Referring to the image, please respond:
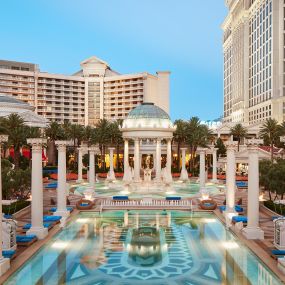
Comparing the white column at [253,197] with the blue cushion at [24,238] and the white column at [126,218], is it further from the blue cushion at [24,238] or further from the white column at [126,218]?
the blue cushion at [24,238]

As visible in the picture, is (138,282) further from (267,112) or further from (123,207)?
(267,112)

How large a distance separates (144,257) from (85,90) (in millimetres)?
139757

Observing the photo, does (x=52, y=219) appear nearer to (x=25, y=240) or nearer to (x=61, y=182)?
(x=61, y=182)

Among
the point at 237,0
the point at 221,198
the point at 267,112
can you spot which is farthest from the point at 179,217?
the point at 237,0

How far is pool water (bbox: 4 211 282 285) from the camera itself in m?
19.5

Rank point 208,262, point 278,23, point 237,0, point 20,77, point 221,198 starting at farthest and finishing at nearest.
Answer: point 237,0 < point 20,77 < point 278,23 < point 221,198 < point 208,262

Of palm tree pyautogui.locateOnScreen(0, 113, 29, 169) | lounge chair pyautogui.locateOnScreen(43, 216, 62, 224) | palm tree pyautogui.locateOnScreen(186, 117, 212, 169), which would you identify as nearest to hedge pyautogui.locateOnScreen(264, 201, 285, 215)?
lounge chair pyautogui.locateOnScreen(43, 216, 62, 224)

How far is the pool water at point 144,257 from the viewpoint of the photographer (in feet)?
64.0

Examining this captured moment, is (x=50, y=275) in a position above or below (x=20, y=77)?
below

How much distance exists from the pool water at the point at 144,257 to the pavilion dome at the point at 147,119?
1217 inches

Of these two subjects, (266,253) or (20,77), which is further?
(20,77)

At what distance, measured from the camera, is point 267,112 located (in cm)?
13425

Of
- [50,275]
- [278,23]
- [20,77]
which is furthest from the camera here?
[20,77]

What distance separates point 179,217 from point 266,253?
49.6ft
